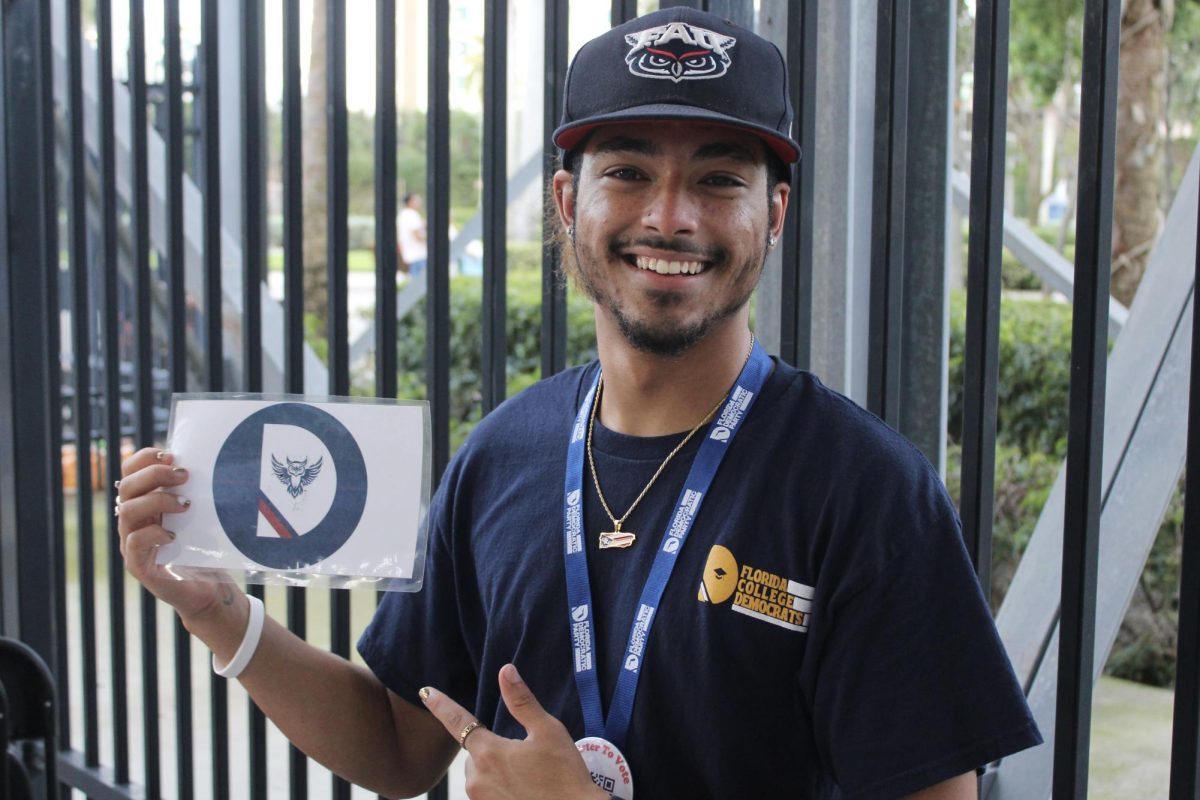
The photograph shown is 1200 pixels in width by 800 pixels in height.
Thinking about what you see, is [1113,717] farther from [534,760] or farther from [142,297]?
[534,760]

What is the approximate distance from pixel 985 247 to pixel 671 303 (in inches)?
19.4

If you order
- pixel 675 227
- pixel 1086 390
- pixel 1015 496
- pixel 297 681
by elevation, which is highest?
pixel 675 227

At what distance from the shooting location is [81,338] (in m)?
3.70

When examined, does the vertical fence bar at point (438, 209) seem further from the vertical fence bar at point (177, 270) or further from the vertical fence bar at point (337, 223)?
the vertical fence bar at point (177, 270)

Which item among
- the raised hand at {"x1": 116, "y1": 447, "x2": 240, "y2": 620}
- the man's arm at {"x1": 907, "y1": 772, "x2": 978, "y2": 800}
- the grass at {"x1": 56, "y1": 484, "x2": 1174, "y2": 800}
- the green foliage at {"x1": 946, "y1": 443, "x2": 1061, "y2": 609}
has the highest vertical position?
the raised hand at {"x1": 116, "y1": 447, "x2": 240, "y2": 620}

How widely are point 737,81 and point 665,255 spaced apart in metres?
0.25

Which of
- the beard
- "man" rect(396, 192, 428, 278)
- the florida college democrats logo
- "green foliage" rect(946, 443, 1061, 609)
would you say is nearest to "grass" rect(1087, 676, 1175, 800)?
"green foliage" rect(946, 443, 1061, 609)

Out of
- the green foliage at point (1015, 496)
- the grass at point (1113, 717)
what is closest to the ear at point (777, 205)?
the grass at point (1113, 717)

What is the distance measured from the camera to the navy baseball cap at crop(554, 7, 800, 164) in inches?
68.9

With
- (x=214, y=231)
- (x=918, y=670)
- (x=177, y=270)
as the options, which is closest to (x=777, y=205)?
(x=918, y=670)

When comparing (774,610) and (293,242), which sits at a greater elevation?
(293,242)

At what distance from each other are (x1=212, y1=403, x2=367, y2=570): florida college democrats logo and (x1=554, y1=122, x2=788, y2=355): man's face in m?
0.51

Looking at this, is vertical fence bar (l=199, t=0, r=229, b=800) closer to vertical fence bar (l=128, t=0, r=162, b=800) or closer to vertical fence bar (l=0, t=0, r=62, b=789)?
vertical fence bar (l=128, t=0, r=162, b=800)

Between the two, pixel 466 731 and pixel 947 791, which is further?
pixel 466 731
